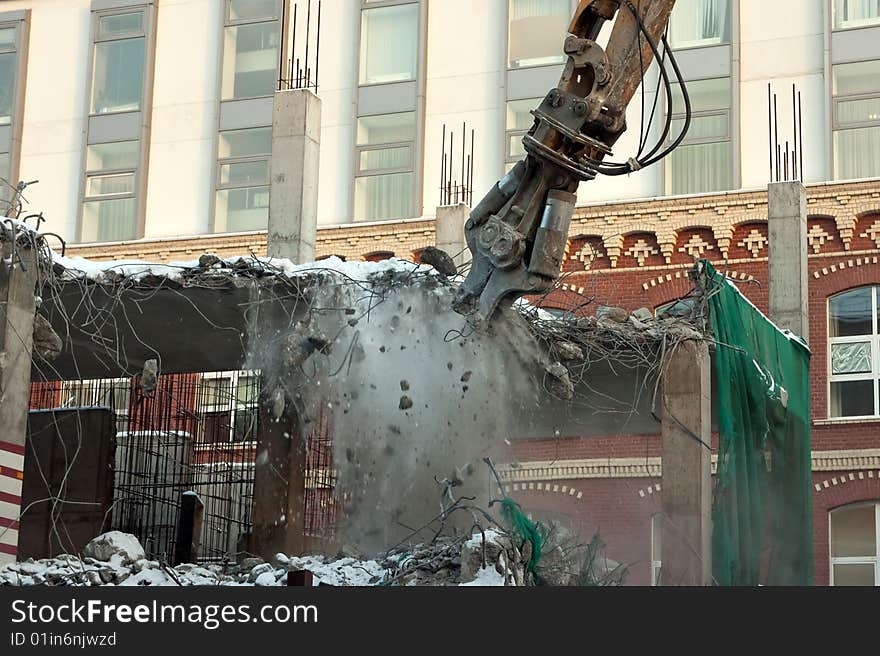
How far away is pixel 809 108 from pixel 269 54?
1234 centimetres

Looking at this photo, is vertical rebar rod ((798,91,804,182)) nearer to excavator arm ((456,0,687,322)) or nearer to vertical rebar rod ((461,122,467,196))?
vertical rebar rod ((461,122,467,196))

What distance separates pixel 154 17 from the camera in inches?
1404

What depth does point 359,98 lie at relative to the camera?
33.6 metres

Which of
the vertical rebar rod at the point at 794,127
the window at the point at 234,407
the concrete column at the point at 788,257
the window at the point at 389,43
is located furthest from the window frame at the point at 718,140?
the window at the point at 234,407

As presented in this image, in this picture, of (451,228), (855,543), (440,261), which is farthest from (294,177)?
(855,543)

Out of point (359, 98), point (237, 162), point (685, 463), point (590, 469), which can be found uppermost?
point (359, 98)

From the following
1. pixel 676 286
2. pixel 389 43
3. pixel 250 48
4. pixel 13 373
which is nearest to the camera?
pixel 13 373

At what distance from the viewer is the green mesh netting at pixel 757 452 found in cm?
1723

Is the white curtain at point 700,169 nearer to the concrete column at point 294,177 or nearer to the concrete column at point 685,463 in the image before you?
the concrete column at point 294,177

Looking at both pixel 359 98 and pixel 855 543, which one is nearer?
pixel 855 543

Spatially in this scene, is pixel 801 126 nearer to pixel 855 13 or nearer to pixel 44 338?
pixel 855 13

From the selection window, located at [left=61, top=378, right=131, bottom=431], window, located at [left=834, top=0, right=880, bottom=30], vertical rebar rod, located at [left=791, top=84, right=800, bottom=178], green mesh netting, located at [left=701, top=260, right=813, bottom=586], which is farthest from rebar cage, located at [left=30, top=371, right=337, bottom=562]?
window, located at [left=834, top=0, right=880, bottom=30]

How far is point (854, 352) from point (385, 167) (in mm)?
10945

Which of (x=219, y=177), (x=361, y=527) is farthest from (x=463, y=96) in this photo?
(x=361, y=527)
